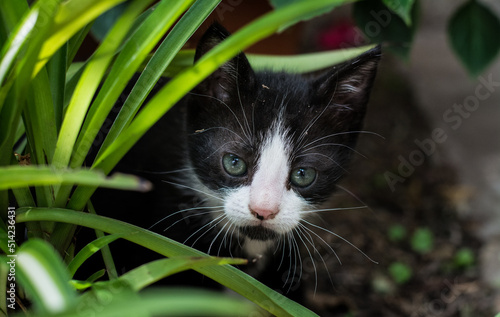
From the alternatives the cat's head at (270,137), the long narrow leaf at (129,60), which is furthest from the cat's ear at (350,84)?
the long narrow leaf at (129,60)

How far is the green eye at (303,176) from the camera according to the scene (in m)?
1.47

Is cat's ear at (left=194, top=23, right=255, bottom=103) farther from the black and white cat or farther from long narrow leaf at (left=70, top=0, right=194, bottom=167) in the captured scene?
long narrow leaf at (left=70, top=0, right=194, bottom=167)

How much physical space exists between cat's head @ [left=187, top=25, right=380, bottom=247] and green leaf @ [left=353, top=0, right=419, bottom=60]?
399 millimetres

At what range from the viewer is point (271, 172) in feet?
4.52

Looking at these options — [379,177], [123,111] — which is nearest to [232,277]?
[123,111]

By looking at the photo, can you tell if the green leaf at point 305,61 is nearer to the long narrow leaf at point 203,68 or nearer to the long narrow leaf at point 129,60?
the long narrow leaf at point 129,60

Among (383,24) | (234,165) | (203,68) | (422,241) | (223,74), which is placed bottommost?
(203,68)

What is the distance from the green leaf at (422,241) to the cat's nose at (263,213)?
1234 mm

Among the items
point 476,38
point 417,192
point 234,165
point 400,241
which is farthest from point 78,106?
point 417,192

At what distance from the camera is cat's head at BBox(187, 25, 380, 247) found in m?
1.38

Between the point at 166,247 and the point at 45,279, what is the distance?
378 millimetres

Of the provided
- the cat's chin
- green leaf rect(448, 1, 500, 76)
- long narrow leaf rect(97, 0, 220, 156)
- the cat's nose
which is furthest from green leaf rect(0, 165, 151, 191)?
green leaf rect(448, 1, 500, 76)

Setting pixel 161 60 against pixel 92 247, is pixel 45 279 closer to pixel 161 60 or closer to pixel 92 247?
pixel 92 247

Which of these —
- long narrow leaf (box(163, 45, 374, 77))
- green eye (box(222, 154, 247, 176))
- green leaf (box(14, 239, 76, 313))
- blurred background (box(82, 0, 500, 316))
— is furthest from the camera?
blurred background (box(82, 0, 500, 316))
